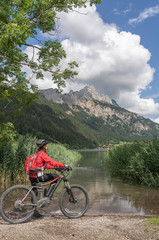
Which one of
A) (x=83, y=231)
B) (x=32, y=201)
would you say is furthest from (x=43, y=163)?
(x=83, y=231)

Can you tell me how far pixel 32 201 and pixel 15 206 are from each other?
522 millimetres

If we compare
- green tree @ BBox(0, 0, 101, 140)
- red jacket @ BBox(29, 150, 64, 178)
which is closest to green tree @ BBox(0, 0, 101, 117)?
green tree @ BBox(0, 0, 101, 140)

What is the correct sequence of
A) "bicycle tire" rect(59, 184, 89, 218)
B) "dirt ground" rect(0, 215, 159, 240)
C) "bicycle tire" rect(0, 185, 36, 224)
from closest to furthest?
1. "dirt ground" rect(0, 215, 159, 240)
2. "bicycle tire" rect(0, 185, 36, 224)
3. "bicycle tire" rect(59, 184, 89, 218)

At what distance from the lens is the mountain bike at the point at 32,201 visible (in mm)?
5621

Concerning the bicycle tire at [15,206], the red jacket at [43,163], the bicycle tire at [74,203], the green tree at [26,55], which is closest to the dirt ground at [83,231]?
the bicycle tire at [15,206]

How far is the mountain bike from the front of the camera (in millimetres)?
5621

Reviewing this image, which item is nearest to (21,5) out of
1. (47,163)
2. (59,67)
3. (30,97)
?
(59,67)

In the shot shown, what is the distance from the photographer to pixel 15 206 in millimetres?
5777

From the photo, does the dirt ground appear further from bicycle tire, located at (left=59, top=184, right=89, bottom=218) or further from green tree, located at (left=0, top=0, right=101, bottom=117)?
green tree, located at (left=0, top=0, right=101, bottom=117)

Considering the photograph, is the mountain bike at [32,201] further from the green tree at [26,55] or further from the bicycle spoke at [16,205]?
the green tree at [26,55]

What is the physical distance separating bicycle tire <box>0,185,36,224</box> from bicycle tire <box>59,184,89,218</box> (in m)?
1.03

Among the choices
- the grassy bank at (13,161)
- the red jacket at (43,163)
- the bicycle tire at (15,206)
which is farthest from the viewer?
the grassy bank at (13,161)

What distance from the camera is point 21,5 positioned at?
10.5 m

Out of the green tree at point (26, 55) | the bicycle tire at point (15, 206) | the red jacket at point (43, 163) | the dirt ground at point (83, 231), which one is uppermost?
the green tree at point (26, 55)
